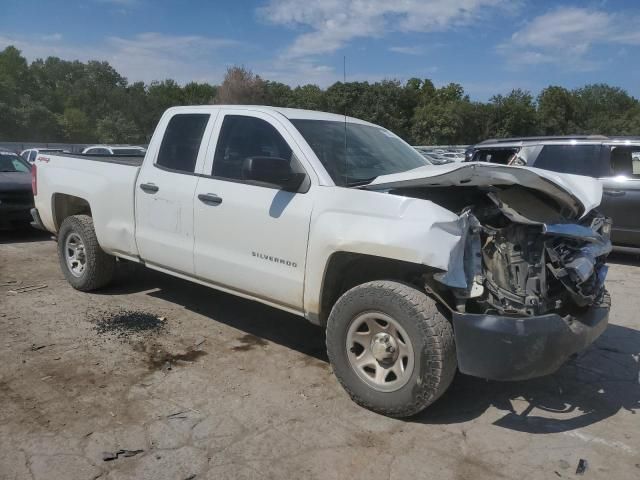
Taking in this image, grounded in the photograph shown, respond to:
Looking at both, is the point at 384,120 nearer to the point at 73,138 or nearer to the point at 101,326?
the point at 73,138

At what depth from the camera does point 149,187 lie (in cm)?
498

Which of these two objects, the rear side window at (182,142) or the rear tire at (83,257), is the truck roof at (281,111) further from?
the rear tire at (83,257)

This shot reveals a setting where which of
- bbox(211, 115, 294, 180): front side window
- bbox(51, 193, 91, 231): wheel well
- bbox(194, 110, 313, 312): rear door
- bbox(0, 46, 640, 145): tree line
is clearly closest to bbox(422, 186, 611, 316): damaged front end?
bbox(194, 110, 313, 312): rear door

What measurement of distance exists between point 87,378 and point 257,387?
1218mm

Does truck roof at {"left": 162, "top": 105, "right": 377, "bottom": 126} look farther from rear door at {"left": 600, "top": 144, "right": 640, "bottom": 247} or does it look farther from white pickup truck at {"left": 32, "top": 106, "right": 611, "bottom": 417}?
rear door at {"left": 600, "top": 144, "right": 640, "bottom": 247}

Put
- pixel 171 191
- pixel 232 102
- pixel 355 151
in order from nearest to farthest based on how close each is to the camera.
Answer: pixel 355 151, pixel 171 191, pixel 232 102

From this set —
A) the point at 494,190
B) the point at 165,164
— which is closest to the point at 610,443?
the point at 494,190

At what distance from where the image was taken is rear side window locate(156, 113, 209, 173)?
15.8 feet

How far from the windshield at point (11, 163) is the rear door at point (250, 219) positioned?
740cm

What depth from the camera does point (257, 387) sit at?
3.93 metres

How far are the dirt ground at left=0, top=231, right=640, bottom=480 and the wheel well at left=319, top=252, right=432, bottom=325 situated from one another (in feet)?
2.15

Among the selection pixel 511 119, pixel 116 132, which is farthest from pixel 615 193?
pixel 511 119

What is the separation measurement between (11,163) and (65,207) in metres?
5.19

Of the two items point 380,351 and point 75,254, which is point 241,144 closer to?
point 380,351
